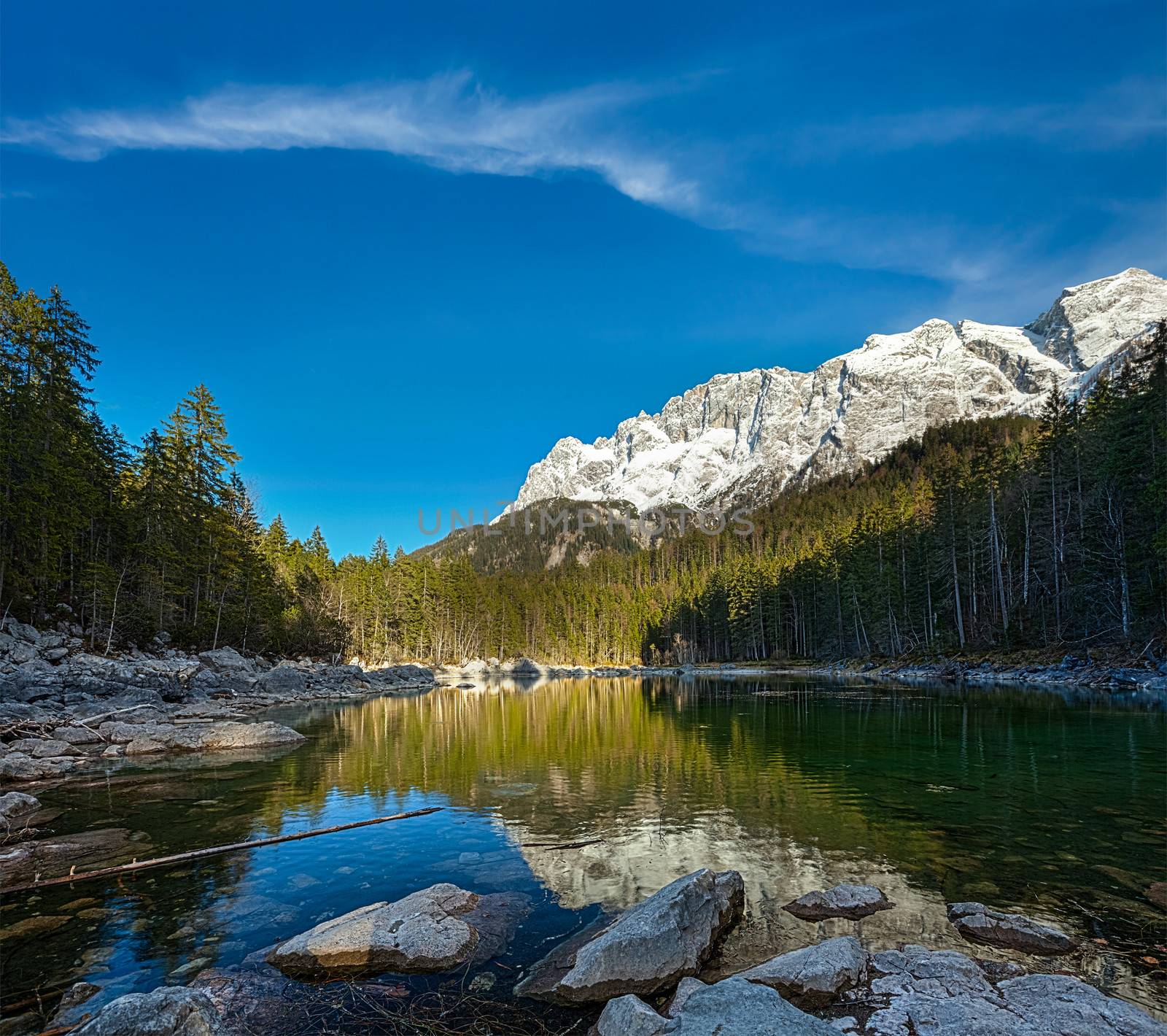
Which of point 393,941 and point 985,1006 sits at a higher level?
point 985,1006

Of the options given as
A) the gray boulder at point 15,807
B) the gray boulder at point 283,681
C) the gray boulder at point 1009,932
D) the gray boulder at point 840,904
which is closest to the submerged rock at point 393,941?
the gray boulder at point 840,904

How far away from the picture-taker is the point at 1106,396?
55906 millimetres

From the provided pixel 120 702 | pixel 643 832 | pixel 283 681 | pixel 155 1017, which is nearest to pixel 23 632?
pixel 120 702

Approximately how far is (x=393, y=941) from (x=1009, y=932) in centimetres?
871

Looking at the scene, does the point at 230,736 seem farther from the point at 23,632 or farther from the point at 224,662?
the point at 224,662

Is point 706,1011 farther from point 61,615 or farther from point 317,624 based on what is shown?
point 317,624

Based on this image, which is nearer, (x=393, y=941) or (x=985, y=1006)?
(x=985, y=1006)

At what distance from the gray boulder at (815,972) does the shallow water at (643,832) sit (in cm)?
92

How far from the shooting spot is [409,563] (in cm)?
11894

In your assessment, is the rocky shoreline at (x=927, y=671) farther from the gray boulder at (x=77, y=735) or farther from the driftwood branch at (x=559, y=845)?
the gray boulder at (x=77, y=735)

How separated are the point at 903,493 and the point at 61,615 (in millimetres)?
110598

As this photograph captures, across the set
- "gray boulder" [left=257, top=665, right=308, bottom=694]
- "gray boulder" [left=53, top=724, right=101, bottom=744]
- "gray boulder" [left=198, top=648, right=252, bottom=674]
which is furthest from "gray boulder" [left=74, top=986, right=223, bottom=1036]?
"gray boulder" [left=257, top=665, right=308, bottom=694]

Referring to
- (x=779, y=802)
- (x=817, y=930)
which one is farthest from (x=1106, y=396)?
(x=817, y=930)

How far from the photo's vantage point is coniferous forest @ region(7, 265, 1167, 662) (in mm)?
43062
